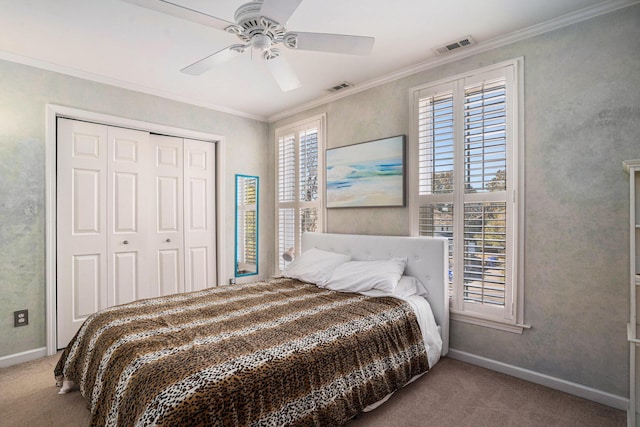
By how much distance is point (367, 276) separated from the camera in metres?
2.72

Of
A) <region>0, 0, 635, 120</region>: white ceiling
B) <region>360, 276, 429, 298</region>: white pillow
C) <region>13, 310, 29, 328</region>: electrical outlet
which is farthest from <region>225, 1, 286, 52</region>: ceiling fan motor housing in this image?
<region>13, 310, 29, 328</region>: electrical outlet

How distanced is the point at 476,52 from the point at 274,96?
2.10 meters

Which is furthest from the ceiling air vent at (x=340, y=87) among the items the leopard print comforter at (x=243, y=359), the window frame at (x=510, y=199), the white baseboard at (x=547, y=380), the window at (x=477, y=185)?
the white baseboard at (x=547, y=380)

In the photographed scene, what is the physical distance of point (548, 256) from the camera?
236 centimetres

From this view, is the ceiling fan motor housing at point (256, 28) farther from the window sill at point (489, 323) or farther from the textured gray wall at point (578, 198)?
the window sill at point (489, 323)

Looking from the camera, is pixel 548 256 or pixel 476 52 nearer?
pixel 548 256

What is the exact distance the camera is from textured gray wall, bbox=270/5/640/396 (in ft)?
6.86

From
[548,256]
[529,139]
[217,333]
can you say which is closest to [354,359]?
[217,333]

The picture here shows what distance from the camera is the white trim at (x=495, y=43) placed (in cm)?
215

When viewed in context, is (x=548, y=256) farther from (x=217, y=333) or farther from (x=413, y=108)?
(x=217, y=333)

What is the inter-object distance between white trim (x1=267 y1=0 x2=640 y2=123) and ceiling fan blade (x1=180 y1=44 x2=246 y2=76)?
1.69 metres

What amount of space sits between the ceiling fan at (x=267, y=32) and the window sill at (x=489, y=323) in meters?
2.17

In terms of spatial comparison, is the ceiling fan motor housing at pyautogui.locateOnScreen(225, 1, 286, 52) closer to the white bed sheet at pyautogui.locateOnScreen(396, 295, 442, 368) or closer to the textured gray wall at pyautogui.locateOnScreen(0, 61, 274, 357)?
the white bed sheet at pyautogui.locateOnScreen(396, 295, 442, 368)

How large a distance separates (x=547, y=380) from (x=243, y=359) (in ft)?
7.20
